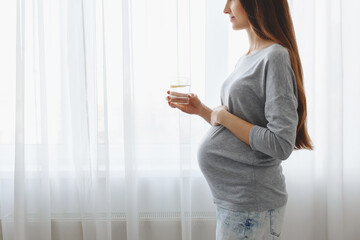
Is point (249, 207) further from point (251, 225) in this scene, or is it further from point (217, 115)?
point (217, 115)

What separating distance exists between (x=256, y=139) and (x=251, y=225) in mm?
266

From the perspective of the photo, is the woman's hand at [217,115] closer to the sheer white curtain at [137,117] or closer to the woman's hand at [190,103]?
the woman's hand at [190,103]

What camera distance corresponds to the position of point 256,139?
0.98 meters

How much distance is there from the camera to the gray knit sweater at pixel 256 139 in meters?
0.94

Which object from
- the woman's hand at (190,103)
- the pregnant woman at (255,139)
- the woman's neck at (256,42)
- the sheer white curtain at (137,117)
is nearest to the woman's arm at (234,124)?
the pregnant woman at (255,139)

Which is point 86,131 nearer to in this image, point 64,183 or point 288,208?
point 64,183

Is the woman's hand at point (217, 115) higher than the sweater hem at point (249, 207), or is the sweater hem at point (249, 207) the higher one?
the woman's hand at point (217, 115)

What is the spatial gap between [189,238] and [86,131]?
2.70 feet

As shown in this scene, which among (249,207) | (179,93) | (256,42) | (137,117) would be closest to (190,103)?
(179,93)

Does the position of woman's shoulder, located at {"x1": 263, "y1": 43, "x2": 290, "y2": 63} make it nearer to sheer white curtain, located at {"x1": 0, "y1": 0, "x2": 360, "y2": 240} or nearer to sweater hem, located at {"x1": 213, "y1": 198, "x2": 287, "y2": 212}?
sweater hem, located at {"x1": 213, "y1": 198, "x2": 287, "y2": 212}

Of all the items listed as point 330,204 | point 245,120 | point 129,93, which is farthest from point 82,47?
point 330,204

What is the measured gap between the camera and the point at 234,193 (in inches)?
41.0

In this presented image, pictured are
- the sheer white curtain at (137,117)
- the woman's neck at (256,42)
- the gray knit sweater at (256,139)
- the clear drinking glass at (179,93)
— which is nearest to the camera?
the gray knit sweater at (256,139)

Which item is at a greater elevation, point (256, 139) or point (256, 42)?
point (256, 42)
